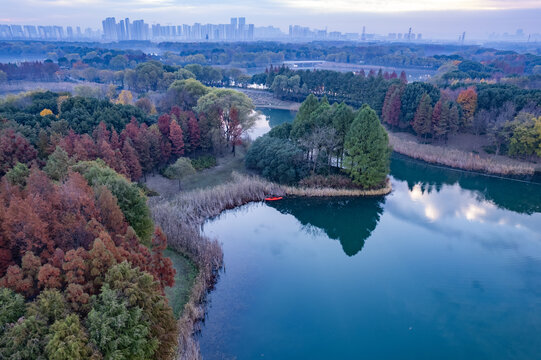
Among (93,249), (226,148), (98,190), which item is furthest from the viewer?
(226,148)

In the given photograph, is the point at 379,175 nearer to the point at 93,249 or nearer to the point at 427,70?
the point at 93,249

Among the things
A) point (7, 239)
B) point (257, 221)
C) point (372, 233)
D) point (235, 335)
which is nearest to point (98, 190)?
point (7, 239)

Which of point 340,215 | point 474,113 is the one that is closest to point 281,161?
point 340,215

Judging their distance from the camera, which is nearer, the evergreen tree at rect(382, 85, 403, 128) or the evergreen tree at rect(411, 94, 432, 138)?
the evergreen tree at rect(411, 94, 432, 138)

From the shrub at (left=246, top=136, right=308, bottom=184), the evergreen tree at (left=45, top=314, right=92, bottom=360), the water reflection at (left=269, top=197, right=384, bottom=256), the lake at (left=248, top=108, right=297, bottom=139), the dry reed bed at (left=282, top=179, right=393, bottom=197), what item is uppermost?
the evergreen tree at (left=45, top=314, right=92, bottom=360)

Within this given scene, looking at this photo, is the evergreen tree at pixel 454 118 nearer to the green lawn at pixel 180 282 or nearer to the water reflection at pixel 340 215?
the water reflection at pixel 340 215

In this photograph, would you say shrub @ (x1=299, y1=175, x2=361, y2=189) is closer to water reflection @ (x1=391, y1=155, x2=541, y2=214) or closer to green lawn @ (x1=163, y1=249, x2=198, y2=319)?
water reflection @ (x1=391, y1=155, x2=541, y2=214)

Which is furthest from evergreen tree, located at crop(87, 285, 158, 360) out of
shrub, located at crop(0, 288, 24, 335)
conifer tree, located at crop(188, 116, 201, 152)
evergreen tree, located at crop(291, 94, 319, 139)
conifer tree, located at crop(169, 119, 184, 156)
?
conifer tree, located at crop(188, 116, 201, 152)
